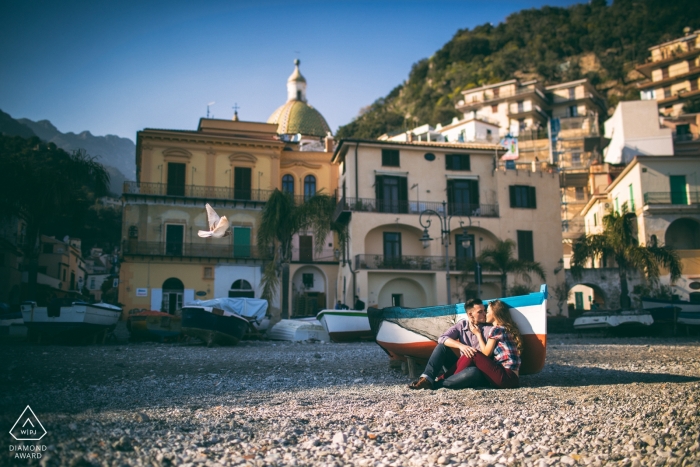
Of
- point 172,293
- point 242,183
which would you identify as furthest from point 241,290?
point 242,183

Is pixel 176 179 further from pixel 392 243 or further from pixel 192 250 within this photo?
pixel 392 243

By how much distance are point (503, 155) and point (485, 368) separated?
107 feet

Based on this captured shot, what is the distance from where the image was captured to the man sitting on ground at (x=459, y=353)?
7.91m

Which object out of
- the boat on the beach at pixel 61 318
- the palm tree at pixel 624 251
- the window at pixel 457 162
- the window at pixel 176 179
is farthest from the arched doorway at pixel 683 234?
the boat on the beach at pixel 61 318

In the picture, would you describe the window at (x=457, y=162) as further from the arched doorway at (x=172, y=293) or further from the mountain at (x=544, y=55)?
the mountain at (x=544, y=55)

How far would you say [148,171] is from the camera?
34.7 meters

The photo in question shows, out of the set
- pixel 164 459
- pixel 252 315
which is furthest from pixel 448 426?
pixel 252 315

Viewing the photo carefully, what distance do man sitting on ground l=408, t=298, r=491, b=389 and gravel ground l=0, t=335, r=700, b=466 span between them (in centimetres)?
22

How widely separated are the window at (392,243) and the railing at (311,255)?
4516 millimetres

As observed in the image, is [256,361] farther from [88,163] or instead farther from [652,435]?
[88,163]

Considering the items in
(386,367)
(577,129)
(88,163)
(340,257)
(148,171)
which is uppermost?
(577,129)

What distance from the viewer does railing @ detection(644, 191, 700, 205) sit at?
35219 millimetres

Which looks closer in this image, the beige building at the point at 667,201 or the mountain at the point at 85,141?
the mountain at the point at 85,141

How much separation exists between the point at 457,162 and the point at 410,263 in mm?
7621
